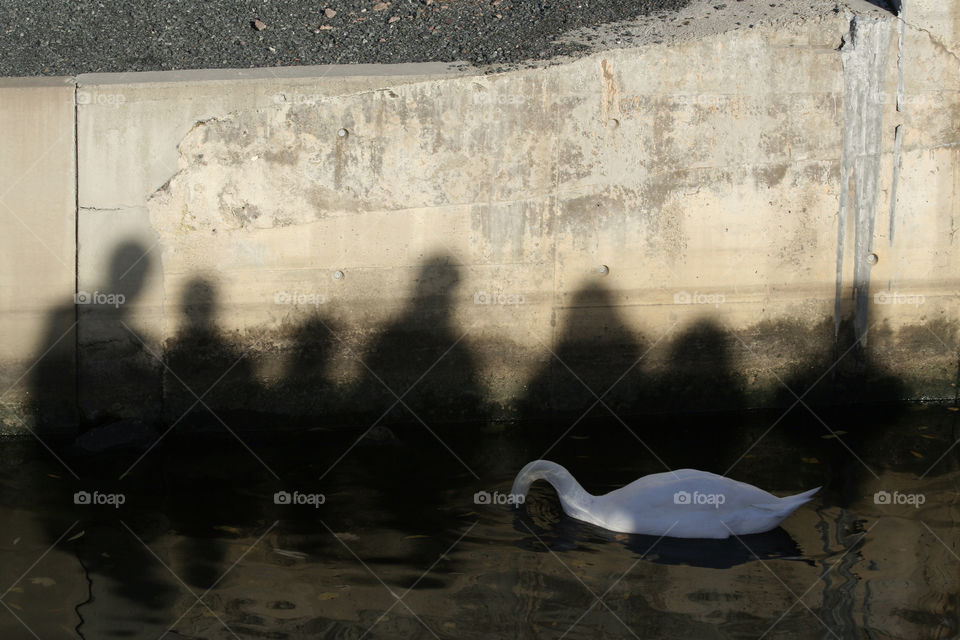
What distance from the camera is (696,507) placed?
7.92 m

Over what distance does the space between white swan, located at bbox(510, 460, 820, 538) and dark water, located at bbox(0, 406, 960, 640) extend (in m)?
0.11

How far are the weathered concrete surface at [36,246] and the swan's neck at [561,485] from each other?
430 cm

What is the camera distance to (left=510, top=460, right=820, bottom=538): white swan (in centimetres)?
789

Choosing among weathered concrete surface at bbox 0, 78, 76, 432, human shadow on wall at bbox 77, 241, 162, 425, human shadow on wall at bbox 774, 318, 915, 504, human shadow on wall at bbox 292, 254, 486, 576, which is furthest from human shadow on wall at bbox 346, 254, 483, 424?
human shadow on wall at bbox 774, 318, 915, 504

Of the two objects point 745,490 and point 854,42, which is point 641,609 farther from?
point 854,42

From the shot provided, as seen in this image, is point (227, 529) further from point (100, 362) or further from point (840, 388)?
point (840, 388)

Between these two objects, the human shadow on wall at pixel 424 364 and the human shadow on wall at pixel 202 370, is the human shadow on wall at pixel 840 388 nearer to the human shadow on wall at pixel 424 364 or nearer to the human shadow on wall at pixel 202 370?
the human shadow on wall at pixel 424 364

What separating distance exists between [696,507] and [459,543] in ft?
5.70

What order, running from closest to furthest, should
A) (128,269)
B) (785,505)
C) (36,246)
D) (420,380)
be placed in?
(785,505) → (36,246) → (128,269) → (420,380)

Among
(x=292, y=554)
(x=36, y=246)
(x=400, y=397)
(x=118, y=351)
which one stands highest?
(x=36, y=246)

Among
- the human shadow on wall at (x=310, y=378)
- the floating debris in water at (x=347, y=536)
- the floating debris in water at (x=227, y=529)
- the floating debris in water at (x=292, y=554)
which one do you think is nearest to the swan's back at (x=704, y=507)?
the floating debris in water at (x=347, y=536)

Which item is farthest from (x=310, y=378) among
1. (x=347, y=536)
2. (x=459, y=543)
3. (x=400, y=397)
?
A: (x=459, y=543)

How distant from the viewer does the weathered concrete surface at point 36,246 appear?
373 inches

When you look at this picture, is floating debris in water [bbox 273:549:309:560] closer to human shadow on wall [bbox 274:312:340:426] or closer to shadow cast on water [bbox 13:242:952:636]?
shadow cast on water [bbox 13:242:952:636]
